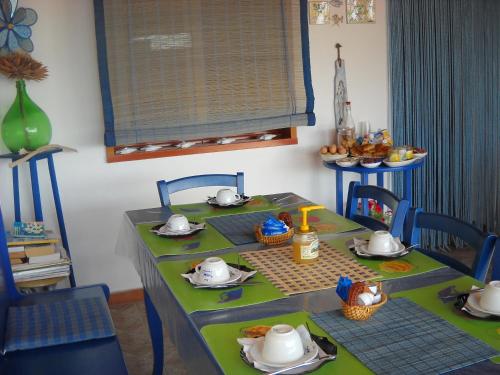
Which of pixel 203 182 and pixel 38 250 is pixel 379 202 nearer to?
pixel 203 182

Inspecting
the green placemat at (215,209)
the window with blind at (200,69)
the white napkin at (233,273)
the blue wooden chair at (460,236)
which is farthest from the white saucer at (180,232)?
the window with blind at (200,69)

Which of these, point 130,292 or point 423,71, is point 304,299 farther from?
point 423,71

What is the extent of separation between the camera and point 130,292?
366 centimetres

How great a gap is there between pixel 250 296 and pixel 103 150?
7.02 feet

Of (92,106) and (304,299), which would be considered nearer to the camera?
(304,299)

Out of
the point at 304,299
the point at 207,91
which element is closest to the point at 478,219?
the point at 207,91

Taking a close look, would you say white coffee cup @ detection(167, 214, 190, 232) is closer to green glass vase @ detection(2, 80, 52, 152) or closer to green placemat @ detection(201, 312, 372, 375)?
green placemat @ detection(201, 312, 372, 375)

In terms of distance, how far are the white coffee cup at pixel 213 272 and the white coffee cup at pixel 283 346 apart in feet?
1.52

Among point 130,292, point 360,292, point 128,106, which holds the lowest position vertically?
point 130,292

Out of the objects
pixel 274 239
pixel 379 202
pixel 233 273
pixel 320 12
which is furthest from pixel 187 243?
pixel 320 12

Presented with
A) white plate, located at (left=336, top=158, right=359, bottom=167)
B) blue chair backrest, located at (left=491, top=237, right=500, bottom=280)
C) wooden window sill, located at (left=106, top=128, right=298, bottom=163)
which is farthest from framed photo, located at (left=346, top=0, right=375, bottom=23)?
blue chair backrest, located at (left=491, top=237, right=500, bottom=280)

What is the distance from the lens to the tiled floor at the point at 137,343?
278cm

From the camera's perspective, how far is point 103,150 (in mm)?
3484

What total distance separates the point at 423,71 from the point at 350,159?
919 millimetres
